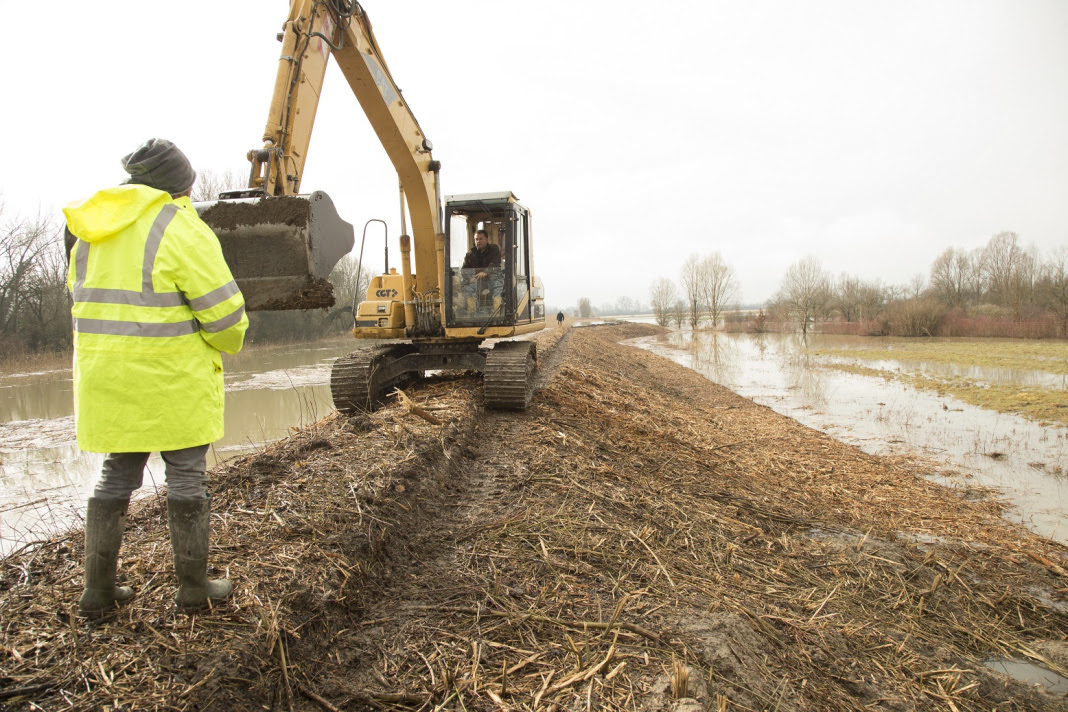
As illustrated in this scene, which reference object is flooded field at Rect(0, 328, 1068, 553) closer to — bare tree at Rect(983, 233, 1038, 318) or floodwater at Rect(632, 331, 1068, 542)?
floodwater at Rect(632, 331, 1068, 542)

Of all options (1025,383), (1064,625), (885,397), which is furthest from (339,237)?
(1025,383)

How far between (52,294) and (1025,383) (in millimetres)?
38357

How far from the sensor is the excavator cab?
25.4 feet

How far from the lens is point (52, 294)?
27.4 m

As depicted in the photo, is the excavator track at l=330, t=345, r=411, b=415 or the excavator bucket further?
the excavator track at l=330, t=345, r=411, b=415

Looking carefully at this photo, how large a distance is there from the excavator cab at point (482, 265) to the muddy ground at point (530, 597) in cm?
216

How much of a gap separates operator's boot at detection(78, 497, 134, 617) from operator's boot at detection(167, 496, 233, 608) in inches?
7.6

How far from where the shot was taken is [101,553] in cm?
228

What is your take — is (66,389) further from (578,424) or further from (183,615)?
(183,615)

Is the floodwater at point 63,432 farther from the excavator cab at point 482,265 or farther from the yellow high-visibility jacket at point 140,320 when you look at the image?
the excavator cab at point 482,265

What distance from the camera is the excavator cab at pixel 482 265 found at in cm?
774

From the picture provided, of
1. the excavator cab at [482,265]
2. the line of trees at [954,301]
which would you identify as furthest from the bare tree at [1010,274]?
the excavator cab at [482,265]

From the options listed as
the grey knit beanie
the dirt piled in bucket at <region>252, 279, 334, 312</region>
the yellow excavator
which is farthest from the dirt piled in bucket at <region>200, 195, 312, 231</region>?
the grey knit beanie

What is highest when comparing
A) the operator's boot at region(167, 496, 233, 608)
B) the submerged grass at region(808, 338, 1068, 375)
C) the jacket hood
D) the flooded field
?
the jacket hood
